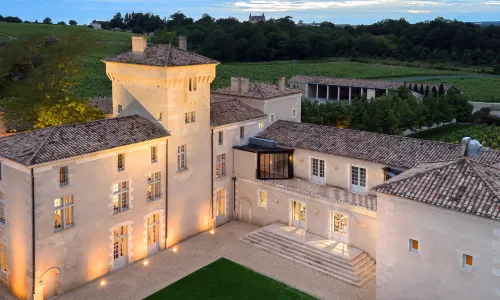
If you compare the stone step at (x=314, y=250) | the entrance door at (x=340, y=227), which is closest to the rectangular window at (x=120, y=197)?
the stone step at (x=314, y=250)

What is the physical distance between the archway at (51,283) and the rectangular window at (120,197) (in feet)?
14.0

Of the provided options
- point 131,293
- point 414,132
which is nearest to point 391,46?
point 414,132

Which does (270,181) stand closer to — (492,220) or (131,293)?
(131,293)

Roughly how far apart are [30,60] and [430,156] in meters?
40.2

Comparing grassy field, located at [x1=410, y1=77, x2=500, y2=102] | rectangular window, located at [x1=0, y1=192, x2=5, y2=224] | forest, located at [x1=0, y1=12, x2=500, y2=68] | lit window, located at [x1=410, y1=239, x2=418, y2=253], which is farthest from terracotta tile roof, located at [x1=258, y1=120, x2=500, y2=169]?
forest, located at [x1=0, y1=12, x2=500, y2=68]

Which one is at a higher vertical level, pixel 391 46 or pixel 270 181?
pixel 391 46

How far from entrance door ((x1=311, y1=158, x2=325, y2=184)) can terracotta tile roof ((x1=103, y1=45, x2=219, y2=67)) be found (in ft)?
30.4

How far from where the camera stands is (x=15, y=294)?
24625 millimetres

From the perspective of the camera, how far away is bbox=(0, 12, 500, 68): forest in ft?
400

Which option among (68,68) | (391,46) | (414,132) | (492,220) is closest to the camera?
(492,220)

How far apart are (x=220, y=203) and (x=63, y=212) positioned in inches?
480

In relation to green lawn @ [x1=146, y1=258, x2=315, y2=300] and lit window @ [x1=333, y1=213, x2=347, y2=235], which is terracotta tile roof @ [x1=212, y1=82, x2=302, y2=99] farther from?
green lawn @ [x1=146, y1=258, x2=315, y2=300]

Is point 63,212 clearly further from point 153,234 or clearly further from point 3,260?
point 153,234

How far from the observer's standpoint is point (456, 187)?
827 inches
